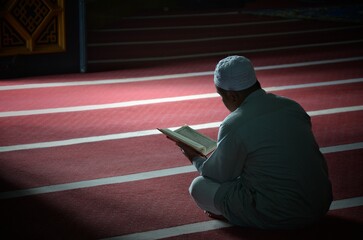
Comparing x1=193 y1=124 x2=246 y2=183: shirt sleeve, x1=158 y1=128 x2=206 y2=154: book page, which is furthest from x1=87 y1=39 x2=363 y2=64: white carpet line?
x1=193 y1=124 x2=246 y2=183: shirt sleeve

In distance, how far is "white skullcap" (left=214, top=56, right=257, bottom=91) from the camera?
11.5ft

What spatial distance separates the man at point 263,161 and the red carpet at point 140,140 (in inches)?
5.1

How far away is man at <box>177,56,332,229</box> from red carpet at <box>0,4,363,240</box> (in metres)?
0.13

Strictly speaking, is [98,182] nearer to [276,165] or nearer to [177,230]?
[177,230]

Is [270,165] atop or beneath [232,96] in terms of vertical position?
beneath

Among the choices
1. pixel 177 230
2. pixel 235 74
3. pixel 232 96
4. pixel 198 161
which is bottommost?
pixel 177 230

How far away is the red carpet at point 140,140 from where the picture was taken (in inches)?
148

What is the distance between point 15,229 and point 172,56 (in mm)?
4848

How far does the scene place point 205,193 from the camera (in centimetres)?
370

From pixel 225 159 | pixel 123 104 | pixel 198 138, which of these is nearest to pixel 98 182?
pixel 198 138

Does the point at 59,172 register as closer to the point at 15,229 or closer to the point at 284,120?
the point at 15,229

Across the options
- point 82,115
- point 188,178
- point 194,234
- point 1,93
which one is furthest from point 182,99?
point 194,234

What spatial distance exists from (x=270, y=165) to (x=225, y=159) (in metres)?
0.20

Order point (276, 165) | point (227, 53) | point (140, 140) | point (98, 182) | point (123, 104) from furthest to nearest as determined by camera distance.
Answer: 1. point (227, 53)
2. point (123, 104)
3. point (140, 140)
4. point (98, 182)
5. point (276, 165)
